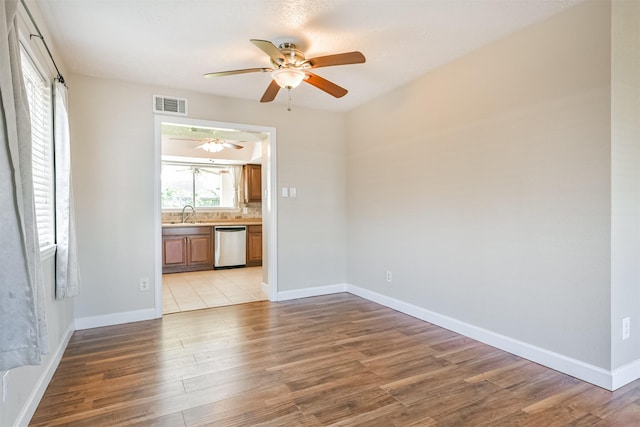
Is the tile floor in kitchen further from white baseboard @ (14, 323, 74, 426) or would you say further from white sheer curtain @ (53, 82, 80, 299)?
white sheer curtain @ (53, 82, 80, 299)

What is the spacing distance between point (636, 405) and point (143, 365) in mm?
3115

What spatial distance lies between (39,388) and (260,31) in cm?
268

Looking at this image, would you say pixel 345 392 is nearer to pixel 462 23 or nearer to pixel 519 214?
pixel 519 214

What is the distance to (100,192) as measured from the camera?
3.41 meters

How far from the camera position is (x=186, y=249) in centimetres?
627

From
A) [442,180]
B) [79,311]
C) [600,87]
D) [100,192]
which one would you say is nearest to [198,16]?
[100,192]

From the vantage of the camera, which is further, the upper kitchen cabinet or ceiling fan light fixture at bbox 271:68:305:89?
the upper kitchen cabinet

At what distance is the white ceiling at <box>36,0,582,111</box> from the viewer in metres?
2.24

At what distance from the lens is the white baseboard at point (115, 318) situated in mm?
3332

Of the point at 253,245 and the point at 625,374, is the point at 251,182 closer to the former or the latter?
the point at 253,245

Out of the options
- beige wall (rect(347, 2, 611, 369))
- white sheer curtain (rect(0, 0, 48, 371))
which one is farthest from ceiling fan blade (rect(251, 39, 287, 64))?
beige wall (rect(347, 2, 611, 369))

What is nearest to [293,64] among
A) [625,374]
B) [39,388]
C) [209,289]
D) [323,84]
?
[323,84]

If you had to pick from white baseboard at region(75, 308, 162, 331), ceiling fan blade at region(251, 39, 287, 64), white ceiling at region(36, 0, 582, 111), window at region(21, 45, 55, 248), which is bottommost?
white baseboard at region(75, 308, 162, 331)

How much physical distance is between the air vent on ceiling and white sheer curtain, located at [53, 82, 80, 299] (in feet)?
3.26
